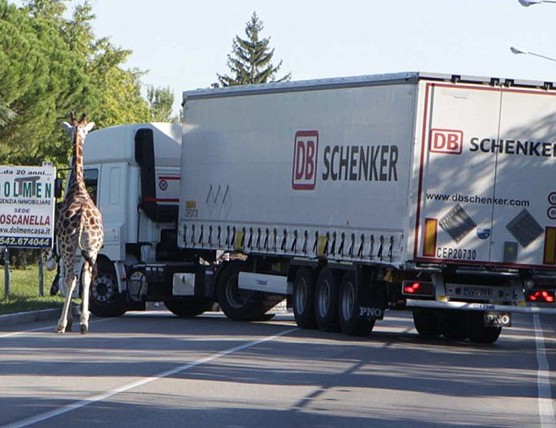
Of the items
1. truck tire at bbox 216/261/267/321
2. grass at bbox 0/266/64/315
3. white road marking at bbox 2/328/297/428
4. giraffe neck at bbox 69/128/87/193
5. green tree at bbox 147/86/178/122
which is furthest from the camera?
green tree at bbox 147/86/178/122

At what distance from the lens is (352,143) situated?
928 inches

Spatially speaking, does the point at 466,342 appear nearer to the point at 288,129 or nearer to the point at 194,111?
the point at 288,129

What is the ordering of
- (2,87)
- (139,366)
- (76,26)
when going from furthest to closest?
(76,26) → (2,87) → (139,366)

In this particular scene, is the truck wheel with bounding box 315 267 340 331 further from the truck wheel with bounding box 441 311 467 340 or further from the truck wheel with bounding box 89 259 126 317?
the truck wheel with bounding box 89 259 126 317

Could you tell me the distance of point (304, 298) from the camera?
25344 mm

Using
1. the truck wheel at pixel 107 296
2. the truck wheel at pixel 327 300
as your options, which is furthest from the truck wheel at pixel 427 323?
the truck wheel at pixel 107 296

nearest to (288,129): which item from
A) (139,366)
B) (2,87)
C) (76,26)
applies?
(139,366)

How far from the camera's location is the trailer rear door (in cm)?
2191

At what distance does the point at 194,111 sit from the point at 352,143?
538cm

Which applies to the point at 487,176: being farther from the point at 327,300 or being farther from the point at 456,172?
the point at 327,300

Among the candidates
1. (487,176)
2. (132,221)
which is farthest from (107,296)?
(487,176)

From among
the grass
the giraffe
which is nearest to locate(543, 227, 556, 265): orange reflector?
the giraffe

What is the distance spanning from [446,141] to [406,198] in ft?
3.35

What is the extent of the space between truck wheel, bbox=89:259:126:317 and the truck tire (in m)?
1.84
